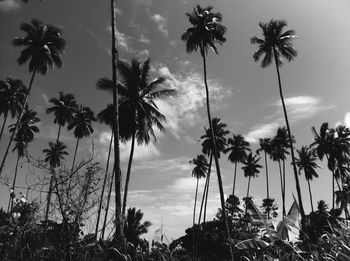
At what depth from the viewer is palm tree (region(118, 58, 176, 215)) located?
22688 mm

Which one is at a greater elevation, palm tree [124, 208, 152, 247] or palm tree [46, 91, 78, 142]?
palm tree [46, 91, 78, 142]

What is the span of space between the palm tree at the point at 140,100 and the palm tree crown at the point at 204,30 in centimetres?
472

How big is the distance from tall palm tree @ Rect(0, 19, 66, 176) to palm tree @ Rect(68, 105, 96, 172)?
13.2 m

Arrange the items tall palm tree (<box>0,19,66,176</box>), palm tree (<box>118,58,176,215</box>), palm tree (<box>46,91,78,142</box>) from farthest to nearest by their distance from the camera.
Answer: palm tree (<box>46,91,78,142</box>) → tall palm tree (<box>0,19,66,176</box>) → palm tree (<box>118,58,176,215</box>)

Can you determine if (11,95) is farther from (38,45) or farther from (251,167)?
(251,167)

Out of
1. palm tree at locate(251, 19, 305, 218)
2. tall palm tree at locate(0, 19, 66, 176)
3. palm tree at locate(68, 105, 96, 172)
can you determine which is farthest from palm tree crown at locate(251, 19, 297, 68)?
Result: palm tree at locate(68, 105, 96, 172)

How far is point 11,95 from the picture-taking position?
3612cm

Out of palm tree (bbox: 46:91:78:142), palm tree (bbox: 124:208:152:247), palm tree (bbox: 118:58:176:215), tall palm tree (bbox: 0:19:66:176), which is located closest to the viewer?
palm tree (bbox: 118:58:176:215)

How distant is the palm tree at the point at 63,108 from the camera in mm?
41312

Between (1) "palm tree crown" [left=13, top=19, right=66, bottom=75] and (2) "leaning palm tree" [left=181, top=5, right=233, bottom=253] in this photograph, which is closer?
(2) "leaning palm tree" [left=181, top=5, right=233, bottom=253]

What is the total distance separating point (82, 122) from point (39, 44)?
15732mm

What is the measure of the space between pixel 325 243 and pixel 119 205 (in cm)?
752

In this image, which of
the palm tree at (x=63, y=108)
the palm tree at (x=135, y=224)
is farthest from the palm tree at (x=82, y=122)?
the palm tree at (x=135, y=224)

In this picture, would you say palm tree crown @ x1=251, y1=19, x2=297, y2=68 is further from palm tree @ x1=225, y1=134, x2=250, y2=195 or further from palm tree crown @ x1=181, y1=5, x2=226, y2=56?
palm tree @ x1=225, y1=134, x2=250, y2=195
